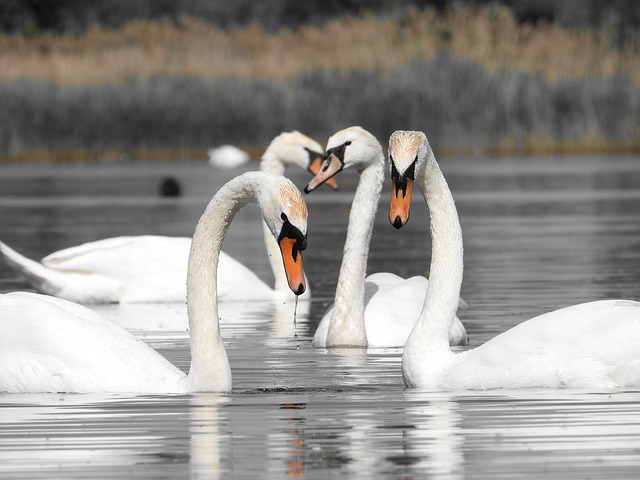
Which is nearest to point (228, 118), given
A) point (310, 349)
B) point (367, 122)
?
point (367, 122)

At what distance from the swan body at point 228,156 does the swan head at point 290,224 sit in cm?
2122

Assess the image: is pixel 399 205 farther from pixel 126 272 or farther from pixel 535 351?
pixel 126 272

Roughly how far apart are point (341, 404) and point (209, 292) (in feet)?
2.83

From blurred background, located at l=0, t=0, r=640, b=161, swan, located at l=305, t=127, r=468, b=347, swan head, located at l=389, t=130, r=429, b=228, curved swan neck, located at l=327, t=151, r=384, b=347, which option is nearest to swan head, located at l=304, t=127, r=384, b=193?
swan, located at l=305, t=127, r=468, b=347

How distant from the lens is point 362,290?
11.1 metres

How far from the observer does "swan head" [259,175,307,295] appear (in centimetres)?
798

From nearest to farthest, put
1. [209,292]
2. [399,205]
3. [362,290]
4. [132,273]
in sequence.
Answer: [399,205] → [209,292] → [362,290] → [132,273]

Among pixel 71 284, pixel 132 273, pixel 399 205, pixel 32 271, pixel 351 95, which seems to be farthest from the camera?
pixel 351 95

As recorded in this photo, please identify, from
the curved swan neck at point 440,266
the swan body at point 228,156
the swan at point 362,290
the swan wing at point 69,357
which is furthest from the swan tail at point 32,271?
the swan body at point 228,156

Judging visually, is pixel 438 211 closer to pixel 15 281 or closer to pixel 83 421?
pixel 83 421

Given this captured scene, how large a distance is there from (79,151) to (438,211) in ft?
73.7

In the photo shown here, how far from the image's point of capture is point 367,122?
3066 centimetres

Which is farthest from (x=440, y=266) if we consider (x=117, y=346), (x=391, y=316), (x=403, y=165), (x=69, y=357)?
(x=391, y=316)

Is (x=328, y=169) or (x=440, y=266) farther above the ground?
(x=328, y=169)
